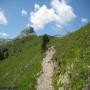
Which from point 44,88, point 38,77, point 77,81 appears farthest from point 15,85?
point 77,81

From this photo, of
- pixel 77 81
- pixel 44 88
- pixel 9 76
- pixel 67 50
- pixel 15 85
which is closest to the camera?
pixel 77 81

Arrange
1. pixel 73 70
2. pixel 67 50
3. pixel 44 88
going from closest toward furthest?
pixel 73 70 < pixel 44 88 < pixel 67 50

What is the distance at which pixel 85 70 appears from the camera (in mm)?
45281

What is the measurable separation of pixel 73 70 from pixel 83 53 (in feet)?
21.4

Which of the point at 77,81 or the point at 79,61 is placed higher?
the point at 79,61

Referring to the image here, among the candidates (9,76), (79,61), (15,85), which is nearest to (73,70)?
(79,61)

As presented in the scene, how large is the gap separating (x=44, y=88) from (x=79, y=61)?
8146mm

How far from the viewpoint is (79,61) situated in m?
51.2

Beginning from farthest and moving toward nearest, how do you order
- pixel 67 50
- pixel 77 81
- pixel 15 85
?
pixel 15 85 < pixel 67 50 < pixel 77 81

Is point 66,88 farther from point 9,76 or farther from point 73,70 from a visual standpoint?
point 9,76

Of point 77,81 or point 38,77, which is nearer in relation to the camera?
point 77,81

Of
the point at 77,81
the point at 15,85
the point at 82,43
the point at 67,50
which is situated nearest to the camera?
the point at 77,81

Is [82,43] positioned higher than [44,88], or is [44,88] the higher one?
[82,43]

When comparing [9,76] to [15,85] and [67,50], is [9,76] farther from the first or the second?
[67,50]
